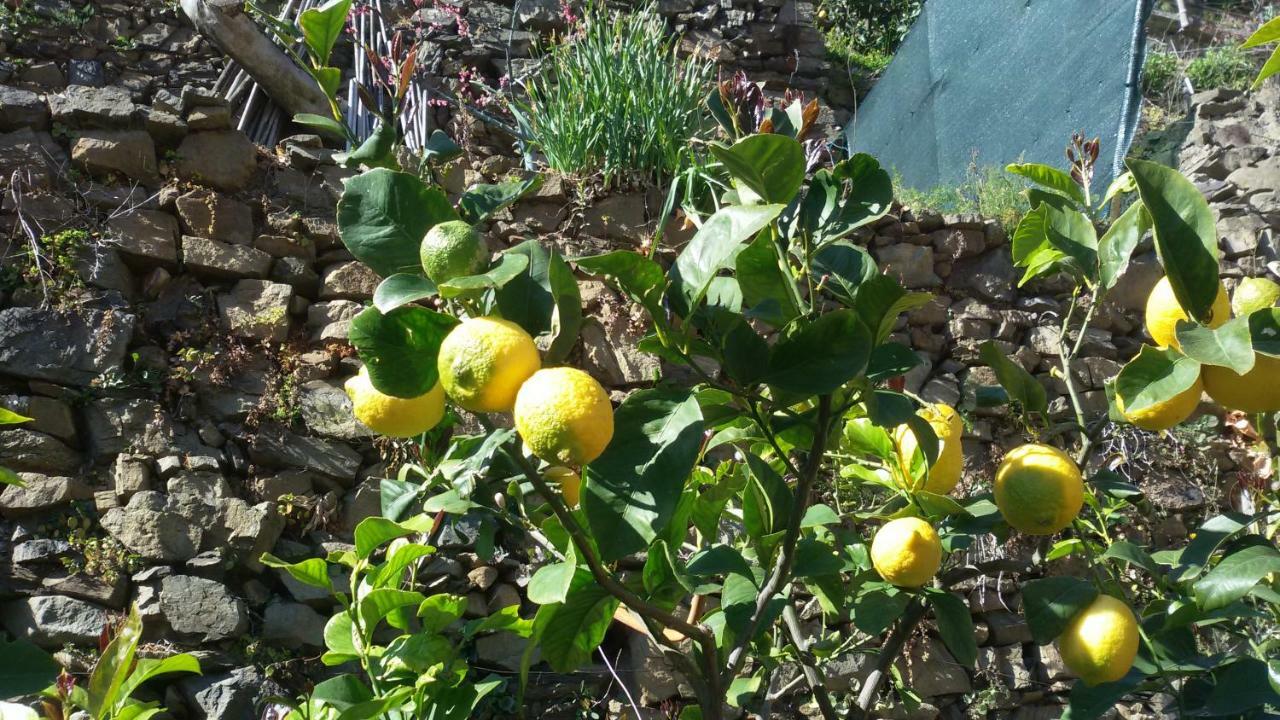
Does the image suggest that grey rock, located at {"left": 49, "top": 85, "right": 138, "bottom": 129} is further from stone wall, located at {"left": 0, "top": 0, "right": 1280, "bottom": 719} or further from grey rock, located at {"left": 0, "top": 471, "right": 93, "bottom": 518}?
grey rock, located at {"left": 0, "top": 471, "right": 93, "bottom": 518}

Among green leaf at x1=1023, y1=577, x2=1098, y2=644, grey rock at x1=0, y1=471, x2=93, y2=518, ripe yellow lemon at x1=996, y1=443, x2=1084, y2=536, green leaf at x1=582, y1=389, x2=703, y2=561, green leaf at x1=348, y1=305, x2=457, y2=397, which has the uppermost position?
green leaf at x1=348, y1=305, x2=457, y2=397

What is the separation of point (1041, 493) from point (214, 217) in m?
2.43

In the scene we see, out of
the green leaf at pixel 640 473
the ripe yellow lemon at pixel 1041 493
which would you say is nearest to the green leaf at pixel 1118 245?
the ripe yellow lemon at pixel 1041 493

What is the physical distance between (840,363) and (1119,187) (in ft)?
2.76

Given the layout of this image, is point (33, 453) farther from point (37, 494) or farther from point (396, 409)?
point (396, 409)

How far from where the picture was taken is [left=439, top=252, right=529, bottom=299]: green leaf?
0.66 m

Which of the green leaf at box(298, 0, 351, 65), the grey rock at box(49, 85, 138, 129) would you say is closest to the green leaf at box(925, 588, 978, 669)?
the green leaf at box(298, 0, 351, 65)

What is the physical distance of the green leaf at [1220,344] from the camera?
771mm

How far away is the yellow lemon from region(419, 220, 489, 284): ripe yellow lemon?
789mm

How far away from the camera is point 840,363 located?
0.80 metres

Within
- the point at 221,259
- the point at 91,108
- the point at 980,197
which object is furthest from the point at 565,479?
the point at 980,197

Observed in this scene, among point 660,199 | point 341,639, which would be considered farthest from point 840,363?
point 660,199

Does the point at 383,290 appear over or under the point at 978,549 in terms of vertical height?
over

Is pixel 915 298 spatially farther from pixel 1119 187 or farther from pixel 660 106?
pixel 660 106
